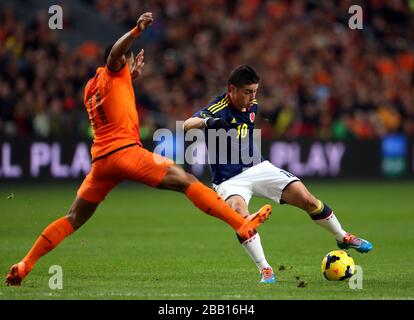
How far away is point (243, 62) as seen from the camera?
2572cm

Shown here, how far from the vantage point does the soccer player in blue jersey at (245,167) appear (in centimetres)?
998

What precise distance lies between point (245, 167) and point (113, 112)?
179 centimetres

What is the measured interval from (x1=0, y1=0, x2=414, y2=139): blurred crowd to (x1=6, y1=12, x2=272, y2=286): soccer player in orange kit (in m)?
12.3

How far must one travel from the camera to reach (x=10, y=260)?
11539 mm

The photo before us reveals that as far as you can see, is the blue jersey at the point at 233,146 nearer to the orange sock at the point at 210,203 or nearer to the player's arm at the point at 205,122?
the player's arm at the point at 205,122

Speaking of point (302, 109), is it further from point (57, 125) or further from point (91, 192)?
→ point (91, 192)

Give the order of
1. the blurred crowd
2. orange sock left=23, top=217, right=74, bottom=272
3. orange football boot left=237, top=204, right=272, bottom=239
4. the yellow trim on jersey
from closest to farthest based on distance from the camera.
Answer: orange football boot left=237, top=204, right=272, bottom=239, orange sock left=23, top=217, right=74, bottom=272, the yellow trim on jersey, the blurred crowd

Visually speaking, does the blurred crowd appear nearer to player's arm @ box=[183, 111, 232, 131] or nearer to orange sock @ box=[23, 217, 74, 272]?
player's arm @ box=[183, 111, 232, 131]

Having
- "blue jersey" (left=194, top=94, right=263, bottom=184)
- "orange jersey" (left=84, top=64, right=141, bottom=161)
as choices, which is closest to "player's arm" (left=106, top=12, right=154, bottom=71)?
"orange jersey" (left=84, top=64, right=141, bottom=161)

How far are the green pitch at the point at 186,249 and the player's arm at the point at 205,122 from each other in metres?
1.50

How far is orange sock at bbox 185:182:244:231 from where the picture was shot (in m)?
8.94

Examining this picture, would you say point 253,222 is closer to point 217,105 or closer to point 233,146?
point 233,146
